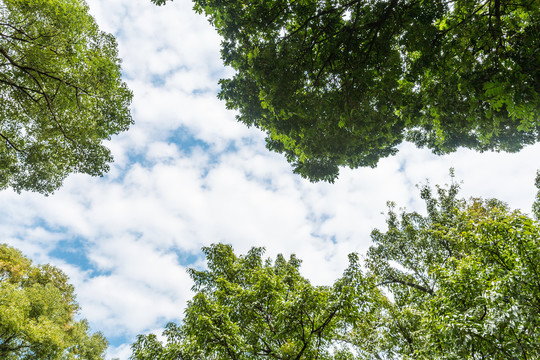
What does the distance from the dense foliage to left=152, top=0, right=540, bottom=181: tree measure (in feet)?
11.0

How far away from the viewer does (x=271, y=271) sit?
35.8 ft

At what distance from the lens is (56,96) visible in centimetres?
971

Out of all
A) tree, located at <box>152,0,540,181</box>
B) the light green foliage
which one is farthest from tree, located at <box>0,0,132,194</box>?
the light green foliage

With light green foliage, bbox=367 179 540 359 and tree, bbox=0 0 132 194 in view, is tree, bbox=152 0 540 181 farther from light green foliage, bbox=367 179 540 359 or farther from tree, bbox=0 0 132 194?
tree, bbox=0 0 132 194

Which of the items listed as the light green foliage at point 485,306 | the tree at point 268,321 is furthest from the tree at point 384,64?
the tree at point 268,321

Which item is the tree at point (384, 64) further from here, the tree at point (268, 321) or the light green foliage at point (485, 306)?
the tree at point (268, 321)

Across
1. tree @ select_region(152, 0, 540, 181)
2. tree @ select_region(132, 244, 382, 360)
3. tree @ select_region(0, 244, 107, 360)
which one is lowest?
tree @ select_region(0, 244, 107, 360)

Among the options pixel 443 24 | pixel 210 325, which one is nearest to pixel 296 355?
pixel 210 325

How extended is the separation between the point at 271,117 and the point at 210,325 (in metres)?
6.14

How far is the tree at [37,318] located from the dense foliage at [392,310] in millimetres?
10764

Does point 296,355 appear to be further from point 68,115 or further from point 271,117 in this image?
Answer: point 68,115

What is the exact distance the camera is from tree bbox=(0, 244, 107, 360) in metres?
14.8

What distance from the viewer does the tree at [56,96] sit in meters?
8.90

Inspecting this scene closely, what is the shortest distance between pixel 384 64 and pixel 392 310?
10344mm
